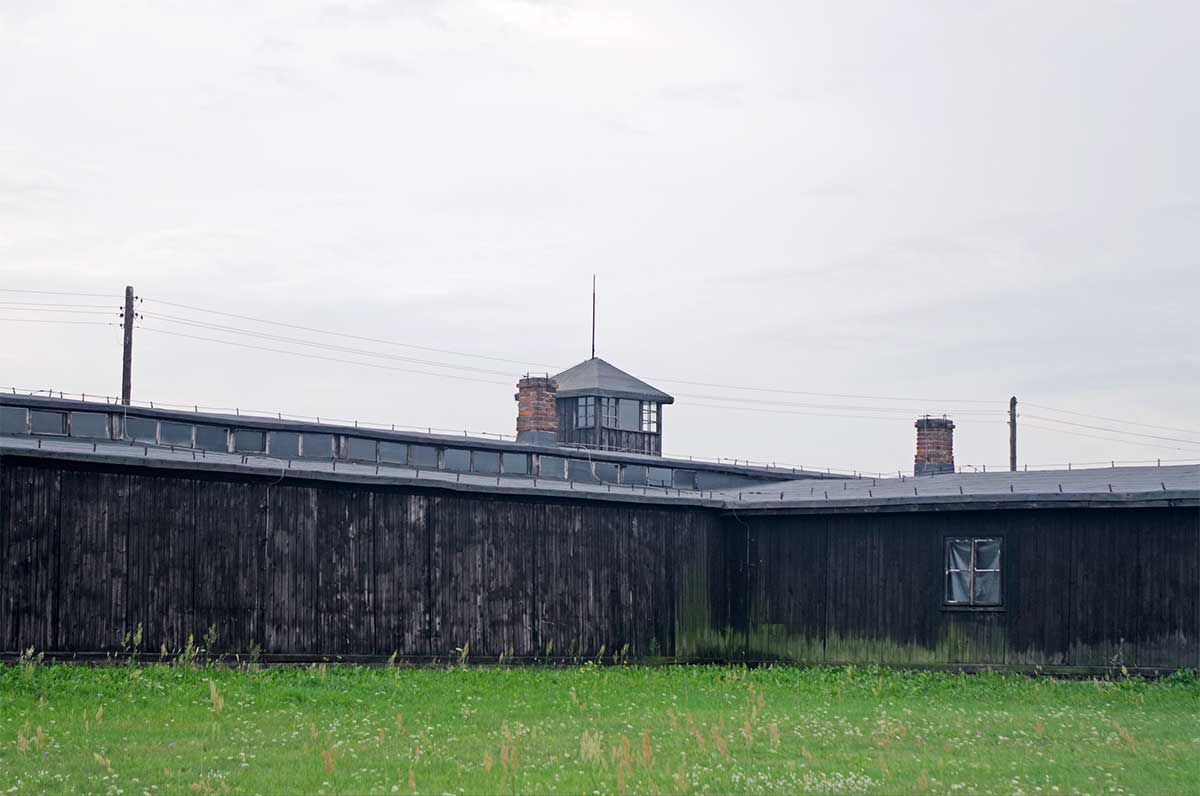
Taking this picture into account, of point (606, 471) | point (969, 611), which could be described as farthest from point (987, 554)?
point (606, 471)

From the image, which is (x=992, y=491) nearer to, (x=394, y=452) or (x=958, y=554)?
(x=958, y=554)

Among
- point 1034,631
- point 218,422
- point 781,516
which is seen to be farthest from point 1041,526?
point 218,422

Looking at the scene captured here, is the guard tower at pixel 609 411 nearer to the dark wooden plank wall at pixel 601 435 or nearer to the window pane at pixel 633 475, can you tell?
the dark wooden plank wall at pixel 601 435

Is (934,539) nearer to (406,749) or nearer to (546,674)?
(546,674)

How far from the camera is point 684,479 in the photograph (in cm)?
4766

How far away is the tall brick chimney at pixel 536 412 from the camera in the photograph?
48.3 metres

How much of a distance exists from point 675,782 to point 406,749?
406 centimetres

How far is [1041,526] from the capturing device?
3116 cm

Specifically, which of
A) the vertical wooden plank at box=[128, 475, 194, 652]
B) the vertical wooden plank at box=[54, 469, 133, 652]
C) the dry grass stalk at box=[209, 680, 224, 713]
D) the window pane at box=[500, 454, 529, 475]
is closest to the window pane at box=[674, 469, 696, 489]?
the window pane at box=[500, 454, 529, 475]

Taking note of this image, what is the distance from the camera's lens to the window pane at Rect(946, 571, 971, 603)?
3216cm

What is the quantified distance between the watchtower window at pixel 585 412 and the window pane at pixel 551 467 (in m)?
14.6

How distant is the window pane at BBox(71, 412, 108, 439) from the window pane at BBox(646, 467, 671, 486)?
16.8m

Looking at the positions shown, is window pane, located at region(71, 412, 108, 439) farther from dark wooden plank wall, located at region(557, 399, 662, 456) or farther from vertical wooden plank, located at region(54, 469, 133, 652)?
dark wooden plank wall, located at region(557, 399, 662, 456)

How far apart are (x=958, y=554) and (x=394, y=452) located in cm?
1473
